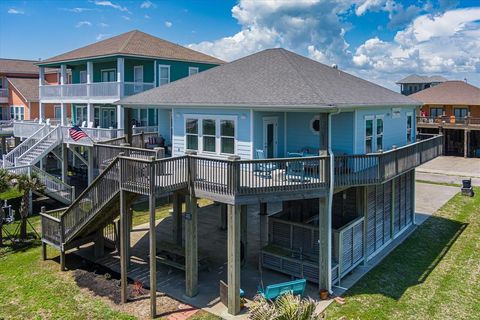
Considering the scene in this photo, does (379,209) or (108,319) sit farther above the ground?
(379,209)

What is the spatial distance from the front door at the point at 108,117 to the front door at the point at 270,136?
16.2 metres

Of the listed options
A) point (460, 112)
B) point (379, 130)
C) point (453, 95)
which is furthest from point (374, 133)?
point (453, 95)

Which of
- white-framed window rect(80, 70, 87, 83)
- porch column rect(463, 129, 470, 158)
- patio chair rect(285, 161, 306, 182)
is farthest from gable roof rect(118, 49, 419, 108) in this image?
porch column rect(463, 129, 470, 158)

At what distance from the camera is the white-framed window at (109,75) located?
94.9 feet

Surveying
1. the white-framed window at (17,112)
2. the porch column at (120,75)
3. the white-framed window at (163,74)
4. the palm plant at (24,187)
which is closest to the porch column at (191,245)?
the palm plant at (24,187)

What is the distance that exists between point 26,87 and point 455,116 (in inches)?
1744

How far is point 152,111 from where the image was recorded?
27.5m

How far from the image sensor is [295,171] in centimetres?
1289

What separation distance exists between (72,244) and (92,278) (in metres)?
1.93

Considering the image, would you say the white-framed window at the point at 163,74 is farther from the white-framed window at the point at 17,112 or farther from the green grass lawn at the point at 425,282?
the white-framed window at the point at 17,112

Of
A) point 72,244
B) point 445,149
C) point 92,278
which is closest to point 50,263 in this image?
point 72,244

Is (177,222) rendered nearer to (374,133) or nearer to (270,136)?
(270,136)

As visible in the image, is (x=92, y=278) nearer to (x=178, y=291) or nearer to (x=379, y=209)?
(x=178, y=291)

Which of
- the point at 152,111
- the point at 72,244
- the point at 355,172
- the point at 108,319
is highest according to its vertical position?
the point at 152,111
